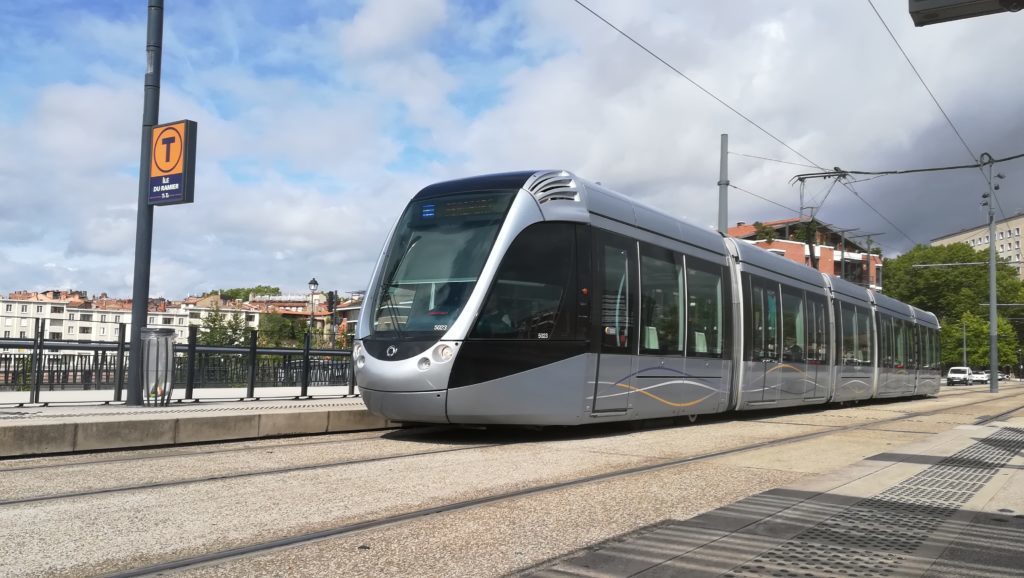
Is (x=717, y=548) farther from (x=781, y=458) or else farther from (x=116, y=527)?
(x=781, y=458)

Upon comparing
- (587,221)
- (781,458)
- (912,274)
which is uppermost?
(912,274)

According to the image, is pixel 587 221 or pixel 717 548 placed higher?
pixel 587 221

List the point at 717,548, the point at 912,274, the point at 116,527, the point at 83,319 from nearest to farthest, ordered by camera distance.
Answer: the point at 717,548 < the point at 116,527 < the point at 912,274 < the point at 83,319

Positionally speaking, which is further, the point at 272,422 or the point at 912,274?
the point at 912,274

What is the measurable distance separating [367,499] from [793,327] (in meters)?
13.0

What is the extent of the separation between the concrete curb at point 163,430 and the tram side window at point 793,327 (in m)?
8.75

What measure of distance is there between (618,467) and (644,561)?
3.74 meters

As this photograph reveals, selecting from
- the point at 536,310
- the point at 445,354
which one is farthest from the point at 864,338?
the point at 445,354

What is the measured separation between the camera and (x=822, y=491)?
6.46 meters

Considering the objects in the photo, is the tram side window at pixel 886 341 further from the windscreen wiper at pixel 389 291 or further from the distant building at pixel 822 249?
the distant building at pixel 822 249

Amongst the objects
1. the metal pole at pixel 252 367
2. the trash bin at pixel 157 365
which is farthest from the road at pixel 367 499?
the metal pole at pixel 252 367

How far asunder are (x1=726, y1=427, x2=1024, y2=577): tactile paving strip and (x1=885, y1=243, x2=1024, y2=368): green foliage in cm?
9755

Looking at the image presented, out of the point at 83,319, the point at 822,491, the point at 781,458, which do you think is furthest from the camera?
the point at 83,319

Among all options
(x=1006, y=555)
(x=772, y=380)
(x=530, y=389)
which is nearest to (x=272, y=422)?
(x=530, y=389)
